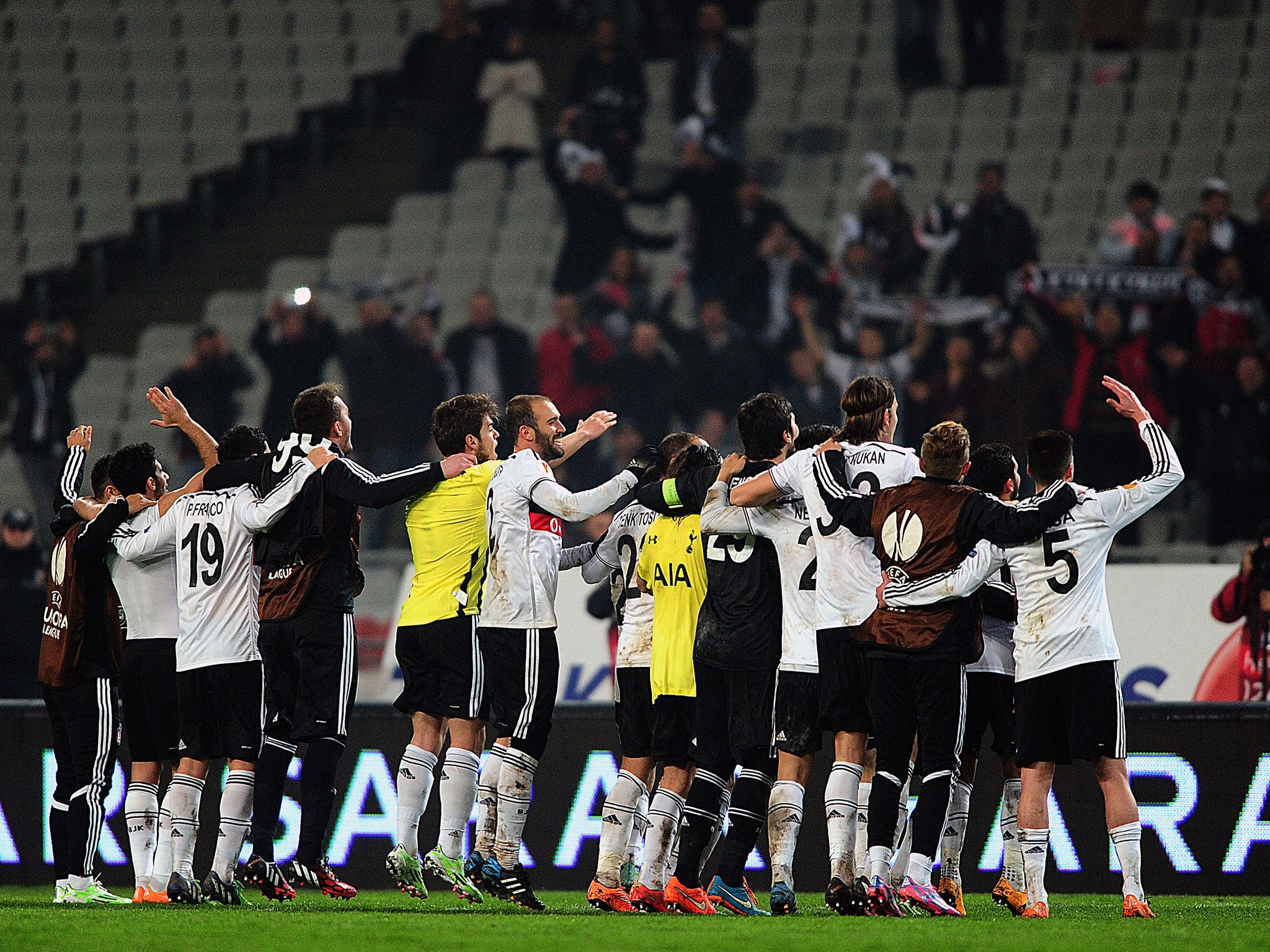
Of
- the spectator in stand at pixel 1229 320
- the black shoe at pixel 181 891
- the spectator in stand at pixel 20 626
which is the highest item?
the spectator in stand at pixel 1229 320

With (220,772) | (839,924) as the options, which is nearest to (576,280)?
(220,772)

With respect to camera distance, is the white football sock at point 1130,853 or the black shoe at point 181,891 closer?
the white football sock at point 1130,853

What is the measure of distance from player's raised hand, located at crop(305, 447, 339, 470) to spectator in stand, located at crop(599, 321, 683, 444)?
7.07 metres

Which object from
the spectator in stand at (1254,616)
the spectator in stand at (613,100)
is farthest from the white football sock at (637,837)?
the spectator in stand at (613,100)

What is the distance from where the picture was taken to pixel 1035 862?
648 centimetres

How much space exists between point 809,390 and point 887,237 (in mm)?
1836

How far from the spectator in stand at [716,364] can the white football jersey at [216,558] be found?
7.27 meters

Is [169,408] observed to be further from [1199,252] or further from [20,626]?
[1199,252]

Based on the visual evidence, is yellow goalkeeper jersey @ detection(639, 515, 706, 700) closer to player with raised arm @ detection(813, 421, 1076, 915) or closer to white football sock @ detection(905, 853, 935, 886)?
player with raised arm @ detection(813, 421, 1076, 915)

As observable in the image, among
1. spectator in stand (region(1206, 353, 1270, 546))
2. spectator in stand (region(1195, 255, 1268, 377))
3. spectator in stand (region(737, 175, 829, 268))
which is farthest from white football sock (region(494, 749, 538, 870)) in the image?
spectator in stand (region(737, 175, 829, 268))

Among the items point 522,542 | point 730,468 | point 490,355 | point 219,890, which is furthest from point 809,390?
point 219,890

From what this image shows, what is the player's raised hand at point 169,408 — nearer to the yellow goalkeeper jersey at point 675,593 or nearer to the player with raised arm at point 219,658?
the player with raised arm at point 219,658

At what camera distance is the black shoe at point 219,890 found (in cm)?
675

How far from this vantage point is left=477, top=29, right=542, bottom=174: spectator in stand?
16766mm
